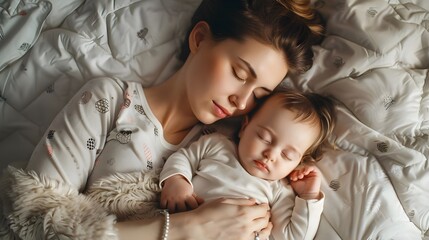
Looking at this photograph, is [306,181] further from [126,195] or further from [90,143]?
[90,143]

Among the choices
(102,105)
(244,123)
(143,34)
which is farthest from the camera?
(143,34)

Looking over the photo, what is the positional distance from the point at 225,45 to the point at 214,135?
303mm

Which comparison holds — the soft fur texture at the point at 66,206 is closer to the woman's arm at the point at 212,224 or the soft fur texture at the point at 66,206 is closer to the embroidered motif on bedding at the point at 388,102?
the woman's arm at the point at 212,224

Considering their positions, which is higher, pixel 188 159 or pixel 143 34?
pixel 143 34

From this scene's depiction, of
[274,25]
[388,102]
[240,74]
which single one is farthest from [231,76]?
[388,102]

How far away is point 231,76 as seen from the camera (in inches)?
47.6

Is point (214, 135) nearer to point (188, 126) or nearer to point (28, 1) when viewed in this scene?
point (188, 126)

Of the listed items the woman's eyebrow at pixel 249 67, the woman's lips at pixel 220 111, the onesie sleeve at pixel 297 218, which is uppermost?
the woman's eyebrow at pixel 249 67

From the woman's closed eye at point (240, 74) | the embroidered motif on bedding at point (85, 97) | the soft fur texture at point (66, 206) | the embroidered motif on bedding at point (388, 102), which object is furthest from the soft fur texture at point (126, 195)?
the embroidered motif on bedding at point (388, 102)

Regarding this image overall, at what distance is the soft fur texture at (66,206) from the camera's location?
1.01 metres

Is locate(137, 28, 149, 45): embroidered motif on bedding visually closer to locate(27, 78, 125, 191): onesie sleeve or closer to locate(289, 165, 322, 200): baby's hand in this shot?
locate(27, 78, 125, 191): onesie sleeve

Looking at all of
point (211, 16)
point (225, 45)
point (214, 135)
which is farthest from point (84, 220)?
point (211, 16)

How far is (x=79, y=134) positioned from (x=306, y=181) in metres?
0.69

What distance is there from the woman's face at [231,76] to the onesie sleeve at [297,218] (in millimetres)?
324
